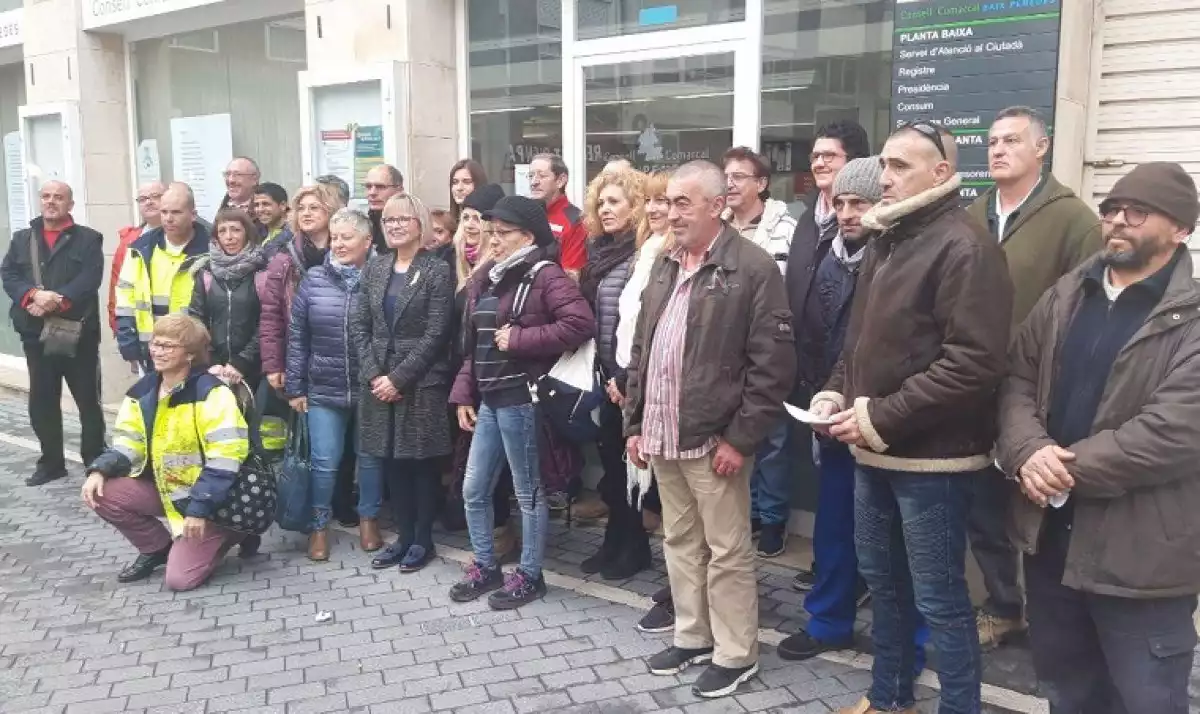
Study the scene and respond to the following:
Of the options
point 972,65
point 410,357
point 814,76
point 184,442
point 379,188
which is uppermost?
point 814,76

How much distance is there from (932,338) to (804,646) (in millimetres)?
1592

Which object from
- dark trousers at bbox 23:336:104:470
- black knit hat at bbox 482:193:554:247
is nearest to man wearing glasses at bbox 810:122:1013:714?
black knit hat at bbox 482:193:554:247

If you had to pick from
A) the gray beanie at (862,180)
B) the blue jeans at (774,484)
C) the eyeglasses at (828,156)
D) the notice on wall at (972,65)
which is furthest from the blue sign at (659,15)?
the gray beanie at (862,180)

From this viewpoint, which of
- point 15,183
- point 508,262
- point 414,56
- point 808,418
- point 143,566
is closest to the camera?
point 808,418

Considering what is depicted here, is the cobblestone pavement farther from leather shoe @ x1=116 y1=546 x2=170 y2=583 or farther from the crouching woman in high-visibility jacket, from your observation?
the crouching woman in high-visibility jacket

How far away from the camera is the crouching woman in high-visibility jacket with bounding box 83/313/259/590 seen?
190 inches

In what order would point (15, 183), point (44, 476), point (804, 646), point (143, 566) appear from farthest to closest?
1. point (15, 183)
2. point (44, 476)
3. point (143, 566)
4. point (804, 646)

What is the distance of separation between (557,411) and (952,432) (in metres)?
1.97

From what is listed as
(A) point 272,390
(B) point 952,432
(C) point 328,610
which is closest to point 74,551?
(A) point 272,390

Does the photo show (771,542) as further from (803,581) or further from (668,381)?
(668,381)

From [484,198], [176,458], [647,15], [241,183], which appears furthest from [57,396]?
[647,15]

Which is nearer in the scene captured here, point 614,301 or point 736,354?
point 736,354

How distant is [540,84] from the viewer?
6.98 m

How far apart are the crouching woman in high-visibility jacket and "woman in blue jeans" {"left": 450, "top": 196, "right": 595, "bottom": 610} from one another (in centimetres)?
129
